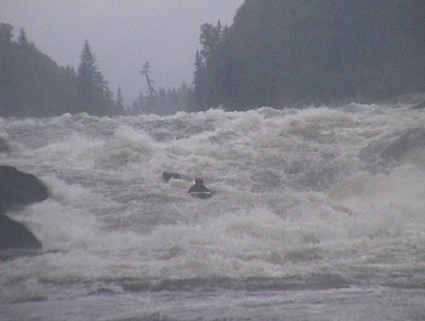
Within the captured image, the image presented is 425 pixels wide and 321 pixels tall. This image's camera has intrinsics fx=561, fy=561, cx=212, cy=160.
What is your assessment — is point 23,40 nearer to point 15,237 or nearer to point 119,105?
point 119,105

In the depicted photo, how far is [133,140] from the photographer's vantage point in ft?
49.5

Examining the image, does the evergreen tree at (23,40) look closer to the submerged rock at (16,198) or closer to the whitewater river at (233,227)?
the whitewater river at (233,227)

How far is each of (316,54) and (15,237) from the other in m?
34.8

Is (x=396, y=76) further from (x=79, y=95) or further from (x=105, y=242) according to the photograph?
(x=105, y=242)

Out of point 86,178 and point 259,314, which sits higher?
point 86,178

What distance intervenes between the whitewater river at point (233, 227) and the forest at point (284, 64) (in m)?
19.2

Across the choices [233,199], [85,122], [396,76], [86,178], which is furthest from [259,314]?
[396,76]

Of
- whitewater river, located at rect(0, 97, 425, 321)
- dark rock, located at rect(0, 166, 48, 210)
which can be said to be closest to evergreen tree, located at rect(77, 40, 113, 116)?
whitewater river, located at rect(0, 97, 425, 321)

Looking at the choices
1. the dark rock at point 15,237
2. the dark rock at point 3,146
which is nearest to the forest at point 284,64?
the dark rock at point 3,146

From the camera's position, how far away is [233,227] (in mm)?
7570

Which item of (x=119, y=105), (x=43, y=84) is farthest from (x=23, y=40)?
(x=119, y=105)

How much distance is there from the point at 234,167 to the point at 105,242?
631cm

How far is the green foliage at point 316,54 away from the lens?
3553 centimetres

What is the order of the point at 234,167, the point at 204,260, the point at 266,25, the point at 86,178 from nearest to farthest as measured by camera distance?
the point at 204,260
the point at 86,178
the point at 234,167
the point at 266,25
